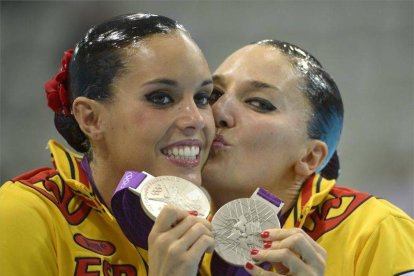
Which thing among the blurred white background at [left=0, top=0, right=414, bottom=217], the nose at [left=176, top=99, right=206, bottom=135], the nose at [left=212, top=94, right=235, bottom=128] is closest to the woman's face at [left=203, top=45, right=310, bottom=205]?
the nose at [left=212, top=94, right=235, bottom=128]

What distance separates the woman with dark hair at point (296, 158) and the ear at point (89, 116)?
41 cm

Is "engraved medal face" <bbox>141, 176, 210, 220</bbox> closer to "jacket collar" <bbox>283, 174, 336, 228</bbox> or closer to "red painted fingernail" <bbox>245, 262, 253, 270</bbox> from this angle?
"red painted fingernail" <bbox>245, 262, 253, 270</bbox>

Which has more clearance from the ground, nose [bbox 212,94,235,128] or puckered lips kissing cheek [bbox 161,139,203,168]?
nose [bbox 212,94,235,128]

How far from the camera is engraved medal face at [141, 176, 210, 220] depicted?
193 centimetres

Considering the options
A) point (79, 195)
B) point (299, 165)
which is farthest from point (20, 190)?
point (299, 165)

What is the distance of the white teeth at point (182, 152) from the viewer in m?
2.17

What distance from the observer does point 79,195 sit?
222 centimetres

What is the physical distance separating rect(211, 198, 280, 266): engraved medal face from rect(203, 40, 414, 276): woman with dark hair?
360mm

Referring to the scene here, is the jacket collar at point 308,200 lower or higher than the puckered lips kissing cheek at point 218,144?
lower

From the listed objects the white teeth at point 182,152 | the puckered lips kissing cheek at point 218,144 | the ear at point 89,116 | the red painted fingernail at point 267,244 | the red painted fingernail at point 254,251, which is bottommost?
the red painted fingernail at point 254,251

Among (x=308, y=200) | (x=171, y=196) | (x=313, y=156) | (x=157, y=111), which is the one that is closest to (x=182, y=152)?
(x=157, y=111)

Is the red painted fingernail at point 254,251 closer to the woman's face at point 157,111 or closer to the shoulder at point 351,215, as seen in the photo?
the woman's face at point 157,111

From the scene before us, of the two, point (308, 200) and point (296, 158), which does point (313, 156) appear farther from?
point (308, 200)

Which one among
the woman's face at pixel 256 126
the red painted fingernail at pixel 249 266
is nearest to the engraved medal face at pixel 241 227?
the red painted fingernail at pixel 249 266
